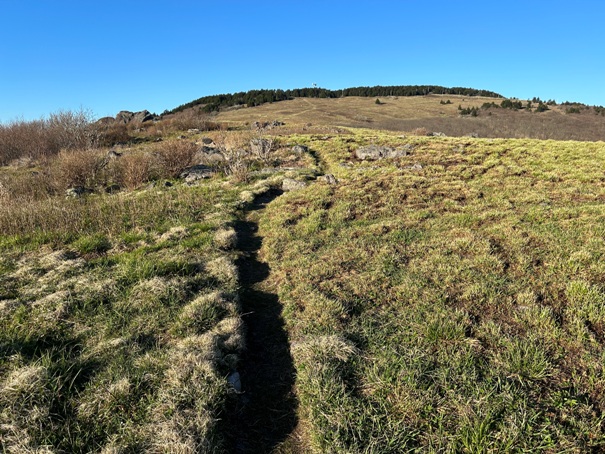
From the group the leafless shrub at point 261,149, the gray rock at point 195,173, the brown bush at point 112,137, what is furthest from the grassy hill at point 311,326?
the brown bush at point 112,137

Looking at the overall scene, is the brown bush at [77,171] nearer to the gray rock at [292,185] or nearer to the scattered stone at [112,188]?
the scattered stone at [112,188]

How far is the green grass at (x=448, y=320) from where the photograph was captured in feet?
9.50

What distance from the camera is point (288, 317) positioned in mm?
4926

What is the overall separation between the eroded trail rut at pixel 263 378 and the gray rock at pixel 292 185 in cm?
719

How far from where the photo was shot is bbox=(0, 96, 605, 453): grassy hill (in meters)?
2.97

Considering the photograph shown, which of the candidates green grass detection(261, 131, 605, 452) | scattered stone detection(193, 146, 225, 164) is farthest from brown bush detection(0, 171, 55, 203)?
green grass detection(261, 131, 605, 452)

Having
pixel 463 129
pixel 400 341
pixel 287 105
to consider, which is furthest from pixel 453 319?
pixel 287 105

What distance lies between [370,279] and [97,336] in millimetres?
4060

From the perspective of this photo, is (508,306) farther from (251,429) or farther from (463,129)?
(463,129)

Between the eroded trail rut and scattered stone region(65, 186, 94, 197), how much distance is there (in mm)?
11116

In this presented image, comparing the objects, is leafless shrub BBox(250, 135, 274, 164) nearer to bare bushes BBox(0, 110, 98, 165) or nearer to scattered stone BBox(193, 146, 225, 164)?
scattered stone BBox(193, 146, 225, 164)

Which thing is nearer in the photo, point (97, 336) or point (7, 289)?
point (97, 336)

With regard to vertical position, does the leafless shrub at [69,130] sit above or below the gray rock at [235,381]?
above

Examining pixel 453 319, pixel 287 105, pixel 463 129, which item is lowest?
pixel 453 319
